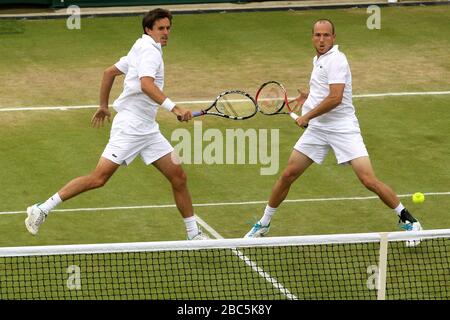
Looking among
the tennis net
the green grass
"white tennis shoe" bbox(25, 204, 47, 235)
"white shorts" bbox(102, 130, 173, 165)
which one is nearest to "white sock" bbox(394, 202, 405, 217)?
the tennis net

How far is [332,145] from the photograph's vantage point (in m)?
15.4

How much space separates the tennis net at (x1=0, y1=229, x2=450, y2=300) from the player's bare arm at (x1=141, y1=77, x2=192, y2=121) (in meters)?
1.45

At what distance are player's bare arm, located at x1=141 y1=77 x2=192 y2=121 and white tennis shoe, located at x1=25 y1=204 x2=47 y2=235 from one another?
181 cm

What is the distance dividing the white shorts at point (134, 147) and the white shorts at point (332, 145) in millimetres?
1588

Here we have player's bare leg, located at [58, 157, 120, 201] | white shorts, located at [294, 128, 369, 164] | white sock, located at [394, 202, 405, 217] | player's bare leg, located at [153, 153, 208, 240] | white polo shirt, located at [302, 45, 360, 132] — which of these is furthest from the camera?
white sock, located at [394, 202, 405, 217]

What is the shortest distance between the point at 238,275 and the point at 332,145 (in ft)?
6.62

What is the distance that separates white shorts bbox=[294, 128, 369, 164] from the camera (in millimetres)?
15336

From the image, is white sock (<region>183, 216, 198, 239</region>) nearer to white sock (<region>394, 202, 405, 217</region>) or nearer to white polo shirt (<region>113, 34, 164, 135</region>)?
white polo shirt (<region>113, 34, 164, 135</region>)

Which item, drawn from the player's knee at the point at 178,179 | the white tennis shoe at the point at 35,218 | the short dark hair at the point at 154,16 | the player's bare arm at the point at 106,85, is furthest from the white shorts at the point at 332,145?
the white tennis shoe at the point at 35,218

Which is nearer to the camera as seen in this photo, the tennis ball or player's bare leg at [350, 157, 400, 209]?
player's bare leg at [350, 157, 400, 209]

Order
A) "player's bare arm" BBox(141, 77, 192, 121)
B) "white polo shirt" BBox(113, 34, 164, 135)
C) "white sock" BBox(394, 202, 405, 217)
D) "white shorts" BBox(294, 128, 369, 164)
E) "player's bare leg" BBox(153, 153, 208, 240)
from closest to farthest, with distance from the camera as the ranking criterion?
"player's bare arm" BBox(141, 77, 192, 121) → "white polo shirt" BBox(113, 34, 164, 135) → "player's bare leg" BBox(153, 153, 208, 240) → "white shorts" BBox(294, 128, 369, 164) → "white sock" BBox(394, 202, 405, 217)

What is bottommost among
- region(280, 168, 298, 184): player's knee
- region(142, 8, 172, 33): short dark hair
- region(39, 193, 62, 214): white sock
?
region(39, 193, 62, 214): white sock

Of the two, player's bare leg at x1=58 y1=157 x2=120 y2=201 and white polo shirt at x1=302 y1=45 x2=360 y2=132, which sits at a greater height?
white polo shirt at x1=302 y1=45 x2=360 y2=132
